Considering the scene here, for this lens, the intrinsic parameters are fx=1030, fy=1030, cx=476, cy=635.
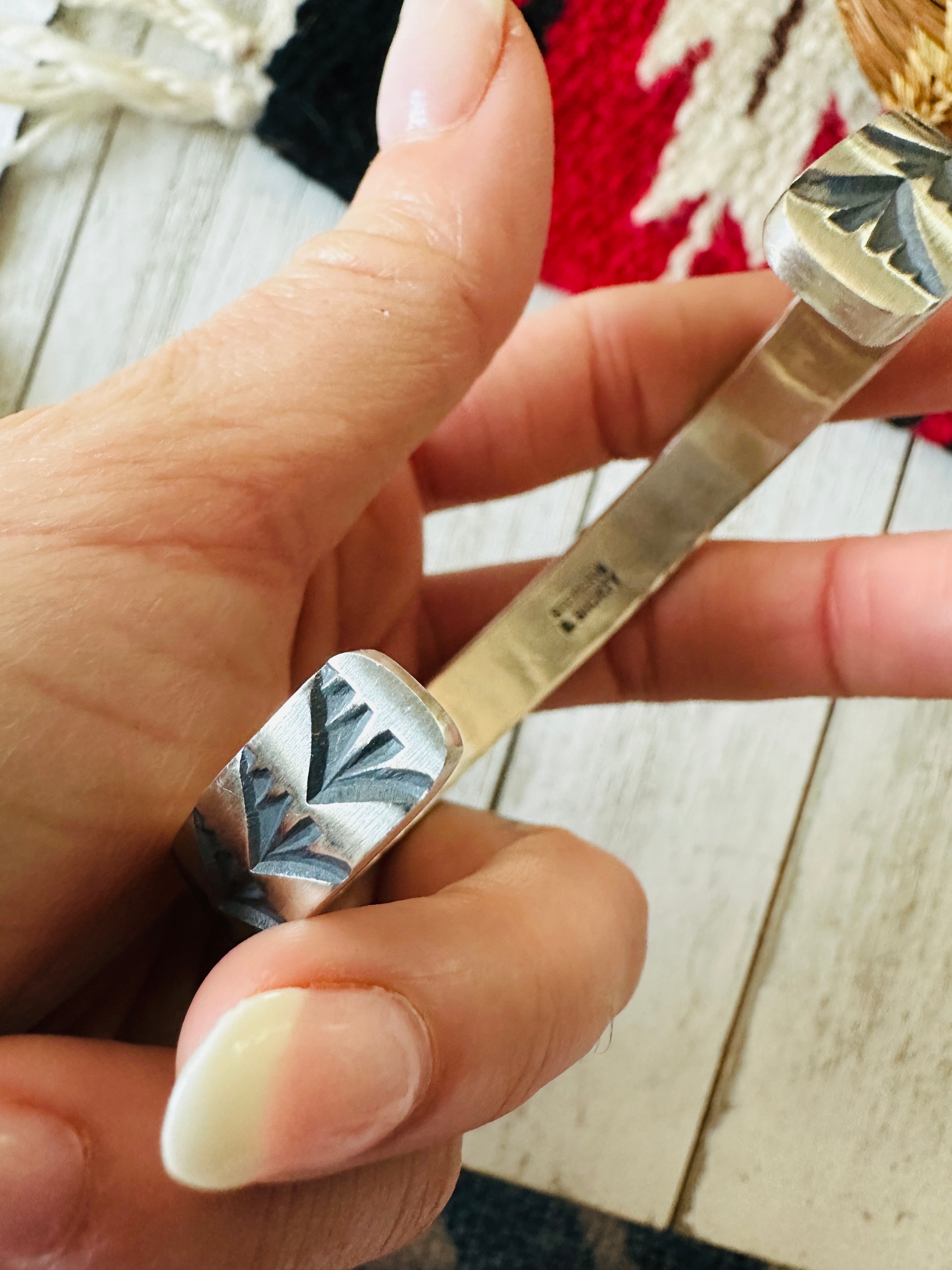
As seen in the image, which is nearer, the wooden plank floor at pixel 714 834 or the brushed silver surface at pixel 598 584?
the brushed silver surface at pixel 598 584

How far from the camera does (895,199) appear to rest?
0.20 meters

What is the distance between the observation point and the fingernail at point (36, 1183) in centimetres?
16

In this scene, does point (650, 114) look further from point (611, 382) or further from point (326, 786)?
point (326, 786)

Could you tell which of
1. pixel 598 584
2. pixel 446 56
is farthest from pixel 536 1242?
pixel 446 56

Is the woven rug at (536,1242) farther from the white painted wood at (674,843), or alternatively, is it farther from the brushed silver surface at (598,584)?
the brushed silver surface at (598,584)

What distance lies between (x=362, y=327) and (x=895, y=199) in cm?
11

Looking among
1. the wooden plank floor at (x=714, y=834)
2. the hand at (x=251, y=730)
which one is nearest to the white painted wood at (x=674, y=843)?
the wooden plank floor at (x=714, y=834)

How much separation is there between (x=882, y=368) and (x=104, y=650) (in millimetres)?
211

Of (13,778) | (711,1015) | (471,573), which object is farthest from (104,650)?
(711,1015)

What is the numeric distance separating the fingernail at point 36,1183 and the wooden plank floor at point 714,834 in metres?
0.20

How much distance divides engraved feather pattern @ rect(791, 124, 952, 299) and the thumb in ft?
0.19

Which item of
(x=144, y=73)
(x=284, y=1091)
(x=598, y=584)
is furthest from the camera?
(x=144, y=73)

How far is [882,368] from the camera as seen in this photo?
0.28 metres

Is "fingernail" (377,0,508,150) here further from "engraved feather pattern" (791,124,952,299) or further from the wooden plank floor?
the wooden plank floor
